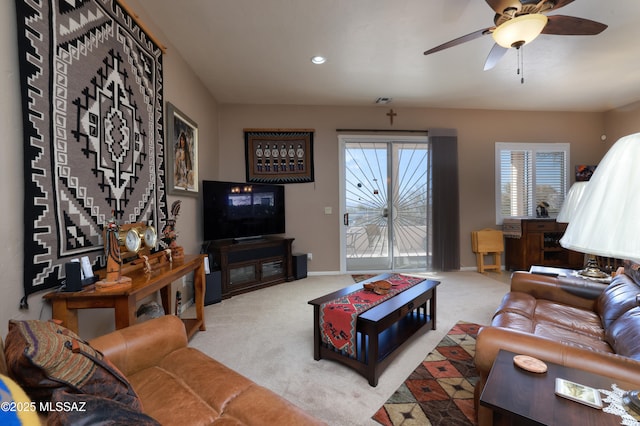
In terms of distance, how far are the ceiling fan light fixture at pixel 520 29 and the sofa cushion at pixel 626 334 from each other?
1.84 meters

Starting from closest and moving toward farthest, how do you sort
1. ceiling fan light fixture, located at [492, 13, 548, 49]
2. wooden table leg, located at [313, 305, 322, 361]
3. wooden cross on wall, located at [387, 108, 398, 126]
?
ceiling fan light fixture, located at [492, 13, 548, 49]
wooden table leg, located at [313, 305, 322, 361]
wooden cross on wall, located at [387, 108, 398, 126]

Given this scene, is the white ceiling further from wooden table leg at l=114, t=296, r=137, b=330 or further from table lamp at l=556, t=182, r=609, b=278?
wooden table leg at l=114, t=296, r=137, b=330

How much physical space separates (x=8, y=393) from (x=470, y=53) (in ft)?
13.4

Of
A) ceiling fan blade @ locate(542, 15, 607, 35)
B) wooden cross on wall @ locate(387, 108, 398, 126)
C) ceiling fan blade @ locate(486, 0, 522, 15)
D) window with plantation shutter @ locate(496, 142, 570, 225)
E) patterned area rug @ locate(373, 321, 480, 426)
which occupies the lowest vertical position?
patterned area rug @ locate(373, 321, 480, 426)

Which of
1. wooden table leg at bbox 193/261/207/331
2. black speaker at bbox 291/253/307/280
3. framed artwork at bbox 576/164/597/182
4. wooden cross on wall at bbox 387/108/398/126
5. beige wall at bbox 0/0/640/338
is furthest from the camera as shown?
framed artwork at bbox 576/164/597/182

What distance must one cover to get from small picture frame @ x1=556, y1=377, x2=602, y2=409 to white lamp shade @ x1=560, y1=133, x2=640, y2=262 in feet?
1.75

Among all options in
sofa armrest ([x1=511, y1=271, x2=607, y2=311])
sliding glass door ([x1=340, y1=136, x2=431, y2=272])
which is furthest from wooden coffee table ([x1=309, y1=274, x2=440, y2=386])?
sliding glass door ([x1=340, y1=136, x2=431, y2=272])

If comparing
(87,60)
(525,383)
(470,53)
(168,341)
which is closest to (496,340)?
(525,383)

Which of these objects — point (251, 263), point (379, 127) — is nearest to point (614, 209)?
point (251, 263)

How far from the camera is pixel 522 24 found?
191 cm

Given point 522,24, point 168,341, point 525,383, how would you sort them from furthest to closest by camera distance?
point 522,24, point 168,341, point 525,383

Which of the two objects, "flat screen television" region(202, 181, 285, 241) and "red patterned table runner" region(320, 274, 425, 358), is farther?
"flat screen television" region(202, 181, 285, 241)

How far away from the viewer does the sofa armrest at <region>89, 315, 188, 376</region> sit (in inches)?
49.9

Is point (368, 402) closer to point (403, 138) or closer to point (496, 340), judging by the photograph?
point (496, 340)
